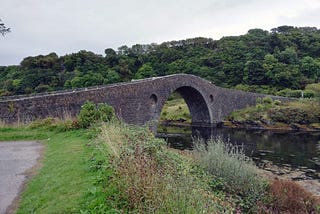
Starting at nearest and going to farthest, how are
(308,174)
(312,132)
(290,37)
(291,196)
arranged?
1. (291,196)
2. (308,174)
3. (312,132)
4. (290,37)

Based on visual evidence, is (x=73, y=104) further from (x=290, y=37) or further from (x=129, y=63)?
(x=290, y=37)

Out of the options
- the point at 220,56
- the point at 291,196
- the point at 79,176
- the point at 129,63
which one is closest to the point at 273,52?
the point at 220,56

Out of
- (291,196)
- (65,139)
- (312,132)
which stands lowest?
(312,132)

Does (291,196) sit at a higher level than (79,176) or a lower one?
lower

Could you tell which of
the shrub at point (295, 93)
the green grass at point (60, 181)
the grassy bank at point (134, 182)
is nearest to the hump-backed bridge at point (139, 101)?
the grassy bank at point (134, 182)

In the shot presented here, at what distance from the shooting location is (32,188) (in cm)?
665

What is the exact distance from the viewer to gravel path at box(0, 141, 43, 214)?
6.15 metres

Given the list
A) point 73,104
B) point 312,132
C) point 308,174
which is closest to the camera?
point 308,174

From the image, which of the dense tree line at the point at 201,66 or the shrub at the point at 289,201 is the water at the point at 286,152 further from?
the dense tree line at the point at 201,66

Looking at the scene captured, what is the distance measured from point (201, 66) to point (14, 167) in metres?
59.5

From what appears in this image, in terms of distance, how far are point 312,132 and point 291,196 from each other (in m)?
25.8

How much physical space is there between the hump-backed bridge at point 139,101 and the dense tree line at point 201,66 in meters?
13.4

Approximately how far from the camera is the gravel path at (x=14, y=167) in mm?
6154

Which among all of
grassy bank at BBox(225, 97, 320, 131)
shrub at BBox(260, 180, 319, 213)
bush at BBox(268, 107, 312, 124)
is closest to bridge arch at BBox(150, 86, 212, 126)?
grassy bank at BBox(225, 97, 320, 131)
